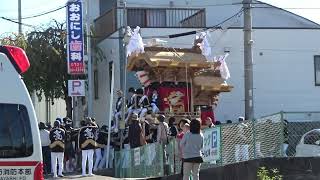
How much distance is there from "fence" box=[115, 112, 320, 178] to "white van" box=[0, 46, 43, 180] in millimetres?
6709

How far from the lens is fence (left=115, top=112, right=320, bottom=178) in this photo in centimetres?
1405

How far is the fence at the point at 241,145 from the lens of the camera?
1405 centimetres

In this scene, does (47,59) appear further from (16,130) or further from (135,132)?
(16,130)

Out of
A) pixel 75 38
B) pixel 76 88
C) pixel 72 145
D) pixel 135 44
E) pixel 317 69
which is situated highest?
pixel 75 38

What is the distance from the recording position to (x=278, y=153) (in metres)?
14.0

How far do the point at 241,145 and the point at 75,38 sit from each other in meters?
12.9

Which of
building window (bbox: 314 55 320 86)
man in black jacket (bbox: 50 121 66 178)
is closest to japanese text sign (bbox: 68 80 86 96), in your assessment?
man in black jacket (bbox: 50 121 66 178)

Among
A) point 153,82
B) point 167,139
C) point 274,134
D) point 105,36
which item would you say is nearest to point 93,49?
point 105,36

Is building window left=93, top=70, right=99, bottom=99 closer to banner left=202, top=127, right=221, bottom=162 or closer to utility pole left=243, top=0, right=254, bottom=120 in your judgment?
utility pole left=243, top=0, right=254, bottom=120

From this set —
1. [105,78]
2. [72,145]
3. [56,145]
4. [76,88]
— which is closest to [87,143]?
[56,145]

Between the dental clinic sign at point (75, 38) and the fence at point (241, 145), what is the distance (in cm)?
794

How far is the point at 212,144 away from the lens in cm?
1545

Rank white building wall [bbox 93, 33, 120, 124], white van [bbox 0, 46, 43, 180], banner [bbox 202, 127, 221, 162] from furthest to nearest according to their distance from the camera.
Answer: white building wall [bbox 93, 33, 120, 124] → banner [bbox 202, 127, 221, 162] → white van [bbox 0, 46, 43, 180]

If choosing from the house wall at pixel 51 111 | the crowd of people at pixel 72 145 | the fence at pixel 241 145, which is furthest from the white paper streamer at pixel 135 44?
the house wall at pixel 51 111
